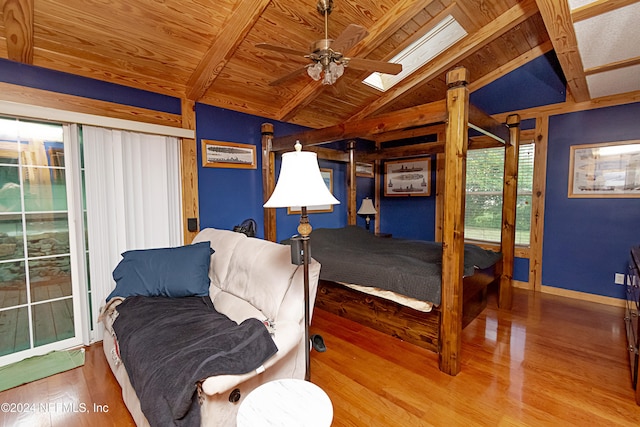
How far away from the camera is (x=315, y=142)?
3.05 metres

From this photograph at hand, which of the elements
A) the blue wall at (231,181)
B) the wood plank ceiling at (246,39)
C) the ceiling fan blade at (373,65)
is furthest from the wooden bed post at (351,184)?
the ceiling fan blade at (373,65)

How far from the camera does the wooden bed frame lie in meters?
1.92

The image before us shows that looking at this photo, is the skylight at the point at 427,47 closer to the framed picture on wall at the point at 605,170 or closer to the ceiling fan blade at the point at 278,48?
the ceiling fan blade at the point at 278,48

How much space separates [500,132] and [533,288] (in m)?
2.28

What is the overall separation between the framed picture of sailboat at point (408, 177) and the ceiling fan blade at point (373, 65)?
2.74 meters

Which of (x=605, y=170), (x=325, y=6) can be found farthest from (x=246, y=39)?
(x=605, y=170)

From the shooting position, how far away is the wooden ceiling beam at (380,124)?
2057 millimetres

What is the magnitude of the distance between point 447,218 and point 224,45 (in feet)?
7.28

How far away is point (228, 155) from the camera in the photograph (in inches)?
130

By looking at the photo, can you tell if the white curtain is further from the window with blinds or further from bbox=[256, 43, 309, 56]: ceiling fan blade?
the window with blinds

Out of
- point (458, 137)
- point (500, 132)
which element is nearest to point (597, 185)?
point (500, 132)

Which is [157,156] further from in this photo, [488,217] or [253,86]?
[488,217]

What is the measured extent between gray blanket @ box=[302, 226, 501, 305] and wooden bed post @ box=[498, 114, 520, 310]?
0.65 ft

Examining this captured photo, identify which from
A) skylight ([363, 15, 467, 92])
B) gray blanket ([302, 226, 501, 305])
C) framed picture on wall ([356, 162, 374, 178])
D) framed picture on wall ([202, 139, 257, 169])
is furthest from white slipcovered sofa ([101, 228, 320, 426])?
framed picture on wall ([356, 162, 374, 178])
